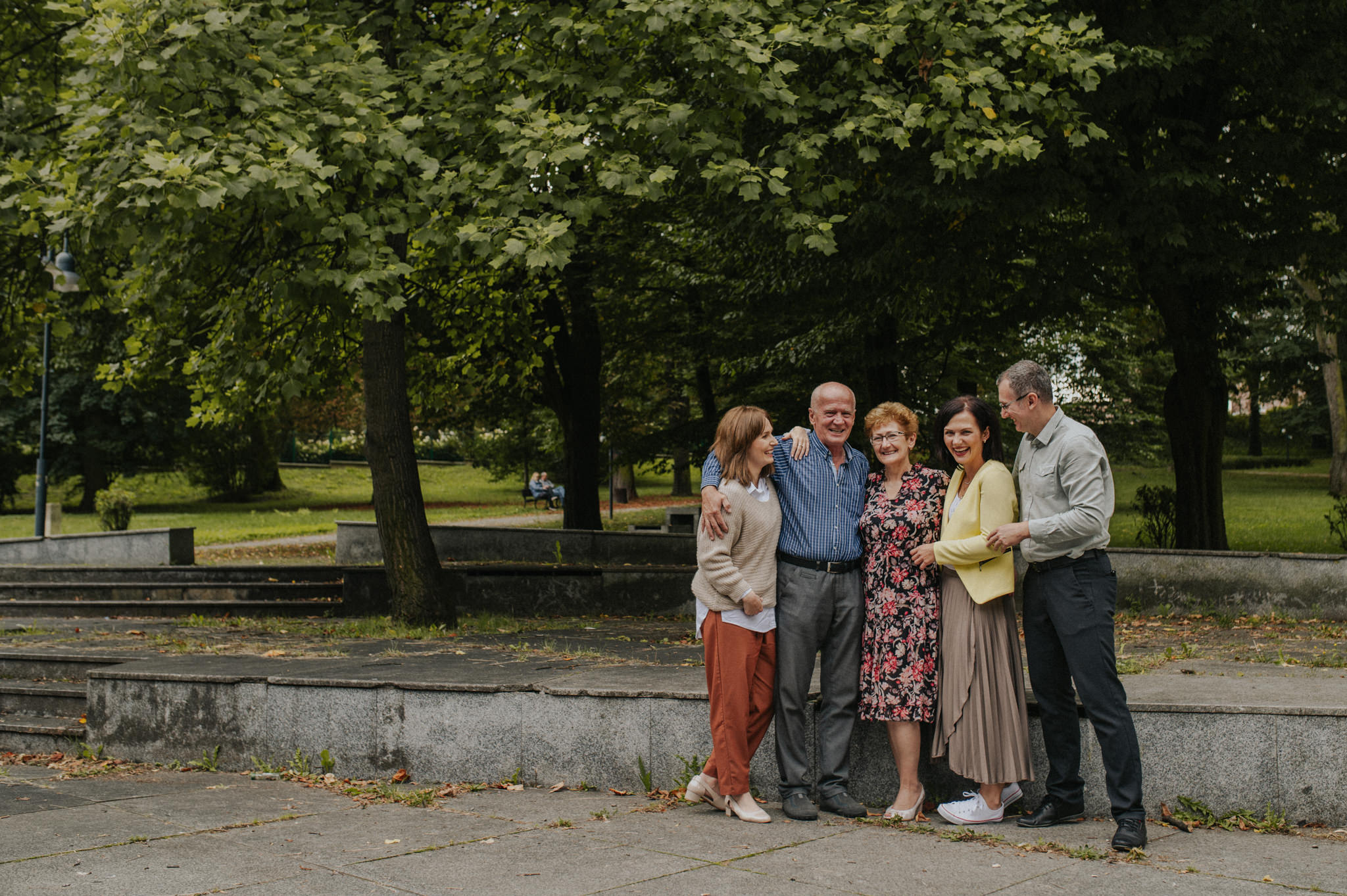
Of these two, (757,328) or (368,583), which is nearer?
(368,583)

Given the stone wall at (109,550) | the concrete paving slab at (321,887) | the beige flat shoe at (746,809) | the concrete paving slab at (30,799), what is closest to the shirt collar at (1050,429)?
the beige flat shoe at (746,809)

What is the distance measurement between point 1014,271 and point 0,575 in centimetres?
1386

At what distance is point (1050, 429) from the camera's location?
5.05 m

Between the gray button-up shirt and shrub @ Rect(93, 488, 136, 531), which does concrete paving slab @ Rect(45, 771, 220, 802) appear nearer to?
the gray button-up shirt

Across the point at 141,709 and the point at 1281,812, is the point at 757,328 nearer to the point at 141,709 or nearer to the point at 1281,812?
the point at 141,709

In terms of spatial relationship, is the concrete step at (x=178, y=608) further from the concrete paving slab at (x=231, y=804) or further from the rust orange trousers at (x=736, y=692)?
the rust orange trousers at (x=736, y=692)

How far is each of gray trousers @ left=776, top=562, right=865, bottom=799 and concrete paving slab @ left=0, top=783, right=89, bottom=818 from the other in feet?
12.1

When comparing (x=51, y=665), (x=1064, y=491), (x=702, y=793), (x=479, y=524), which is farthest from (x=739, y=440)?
(x=479, y=524)

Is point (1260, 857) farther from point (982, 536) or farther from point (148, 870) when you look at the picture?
point (148, 870)

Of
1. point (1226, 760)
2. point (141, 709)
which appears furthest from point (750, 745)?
point (141, 709)

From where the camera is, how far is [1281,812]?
5.01 m

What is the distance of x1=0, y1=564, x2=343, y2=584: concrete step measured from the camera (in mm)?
14523

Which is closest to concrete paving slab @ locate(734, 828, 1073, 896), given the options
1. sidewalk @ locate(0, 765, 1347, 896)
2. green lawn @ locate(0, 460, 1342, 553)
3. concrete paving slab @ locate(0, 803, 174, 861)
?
sidewalk @ locate(0, 765, 1347, 896)

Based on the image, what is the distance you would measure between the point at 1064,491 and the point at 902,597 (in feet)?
2.86
